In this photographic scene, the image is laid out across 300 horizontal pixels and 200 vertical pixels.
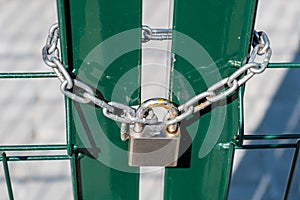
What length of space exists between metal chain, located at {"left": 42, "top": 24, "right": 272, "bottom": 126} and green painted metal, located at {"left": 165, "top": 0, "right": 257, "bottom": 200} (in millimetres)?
20

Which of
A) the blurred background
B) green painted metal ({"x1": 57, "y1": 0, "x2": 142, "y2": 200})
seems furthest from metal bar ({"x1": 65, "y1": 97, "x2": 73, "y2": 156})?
the blurred background

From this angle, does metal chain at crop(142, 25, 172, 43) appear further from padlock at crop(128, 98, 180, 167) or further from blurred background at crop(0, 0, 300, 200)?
blurred background at crop(0, 0, 300, 200)

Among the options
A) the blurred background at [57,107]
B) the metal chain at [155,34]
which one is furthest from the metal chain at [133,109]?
the blurred background at [57,107]

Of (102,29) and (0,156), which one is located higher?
(102,29)

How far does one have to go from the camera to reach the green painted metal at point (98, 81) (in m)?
0.54

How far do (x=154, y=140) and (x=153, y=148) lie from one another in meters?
0.01

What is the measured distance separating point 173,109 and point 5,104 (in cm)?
147

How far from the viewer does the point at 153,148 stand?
0.59 m

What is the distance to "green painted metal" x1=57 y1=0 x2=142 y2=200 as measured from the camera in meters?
0.54

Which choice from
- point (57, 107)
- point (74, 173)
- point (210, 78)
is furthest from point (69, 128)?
point (57, 107)

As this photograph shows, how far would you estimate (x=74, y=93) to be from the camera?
573mm

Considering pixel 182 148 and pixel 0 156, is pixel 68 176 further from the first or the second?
pixel 182 148

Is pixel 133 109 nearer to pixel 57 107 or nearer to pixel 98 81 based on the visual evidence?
pixel 98 81

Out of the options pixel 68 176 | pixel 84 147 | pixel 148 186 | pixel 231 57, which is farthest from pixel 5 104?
pixel 231 57
